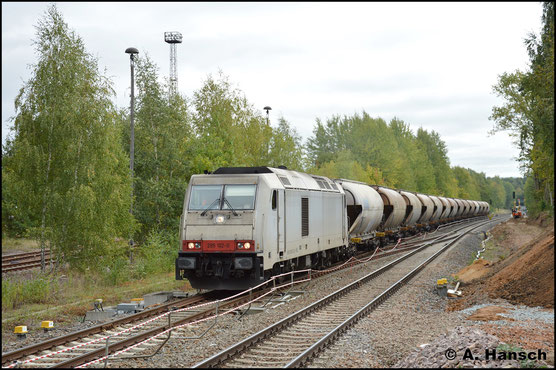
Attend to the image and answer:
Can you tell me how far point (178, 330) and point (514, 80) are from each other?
43151 mm

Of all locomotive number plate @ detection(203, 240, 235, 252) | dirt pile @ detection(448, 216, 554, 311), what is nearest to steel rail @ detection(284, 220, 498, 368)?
dirt pile @ detection(448, 216, 554, 311)

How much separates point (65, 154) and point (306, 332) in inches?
455

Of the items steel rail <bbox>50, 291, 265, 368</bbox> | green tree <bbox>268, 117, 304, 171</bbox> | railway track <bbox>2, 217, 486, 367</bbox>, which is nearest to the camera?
steel rail <bbox>50, 291, 265, 368</bbox>

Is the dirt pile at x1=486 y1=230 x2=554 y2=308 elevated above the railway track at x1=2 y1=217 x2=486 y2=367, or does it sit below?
above

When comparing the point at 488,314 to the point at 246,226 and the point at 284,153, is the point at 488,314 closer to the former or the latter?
the point at 246,226

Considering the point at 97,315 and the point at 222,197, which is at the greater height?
the point at 222,197

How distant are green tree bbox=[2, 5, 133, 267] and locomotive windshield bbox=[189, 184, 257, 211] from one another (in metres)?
4.46

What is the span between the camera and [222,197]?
51.3 feet

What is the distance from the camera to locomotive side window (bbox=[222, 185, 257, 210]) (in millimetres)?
15289

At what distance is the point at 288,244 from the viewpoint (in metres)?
17.0

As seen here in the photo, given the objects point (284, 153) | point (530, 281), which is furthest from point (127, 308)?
point (284, 153)

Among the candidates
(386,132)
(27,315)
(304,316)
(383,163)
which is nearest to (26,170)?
(27,315)

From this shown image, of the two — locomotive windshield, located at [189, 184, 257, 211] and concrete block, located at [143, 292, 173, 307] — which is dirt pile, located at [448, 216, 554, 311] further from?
concrete block, located at [143, 292, 173, 307]

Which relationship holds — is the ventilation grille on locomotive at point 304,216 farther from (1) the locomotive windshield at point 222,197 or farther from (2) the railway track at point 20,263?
(2) the railway track at point 20,263
